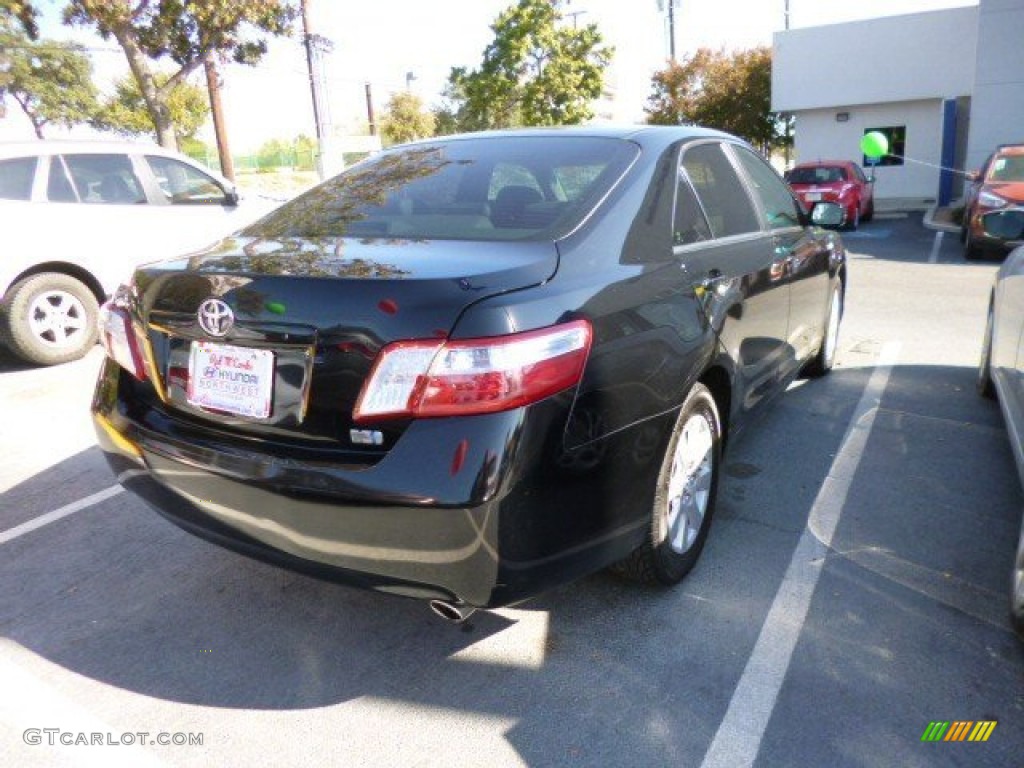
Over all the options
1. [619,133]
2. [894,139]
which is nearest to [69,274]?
[619,133]

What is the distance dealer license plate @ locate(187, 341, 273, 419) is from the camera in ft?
7.16

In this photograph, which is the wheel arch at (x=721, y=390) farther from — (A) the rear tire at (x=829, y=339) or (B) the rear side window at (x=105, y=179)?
(B) the rear side window at (x=105, y=179)

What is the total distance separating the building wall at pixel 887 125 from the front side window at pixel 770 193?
66.2 feet

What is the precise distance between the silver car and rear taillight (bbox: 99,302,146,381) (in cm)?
315

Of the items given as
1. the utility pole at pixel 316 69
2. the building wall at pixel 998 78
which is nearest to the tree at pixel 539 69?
the utility pole at pixel 316 69

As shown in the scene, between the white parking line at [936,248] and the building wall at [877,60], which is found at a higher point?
the building wall at [877,60]

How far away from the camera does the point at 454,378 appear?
1.99 metres

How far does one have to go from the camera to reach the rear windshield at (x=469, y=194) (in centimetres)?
262

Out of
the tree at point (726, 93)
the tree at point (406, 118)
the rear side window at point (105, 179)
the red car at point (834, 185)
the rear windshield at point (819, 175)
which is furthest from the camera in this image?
the tree at point (406, 118)

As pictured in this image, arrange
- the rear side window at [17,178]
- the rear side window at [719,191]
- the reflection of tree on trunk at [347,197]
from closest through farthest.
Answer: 1. the reflection of tree on trunk at [347,197]
2. the rear side window at [719,191]
3. the rear side window at [17,178]

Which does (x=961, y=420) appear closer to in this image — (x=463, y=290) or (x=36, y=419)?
(x=463, y=290)

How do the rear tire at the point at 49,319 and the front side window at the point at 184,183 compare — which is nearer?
the rear tire at the point at 49,319

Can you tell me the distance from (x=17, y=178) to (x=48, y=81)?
32.9 meters

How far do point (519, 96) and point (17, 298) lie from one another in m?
26.6
